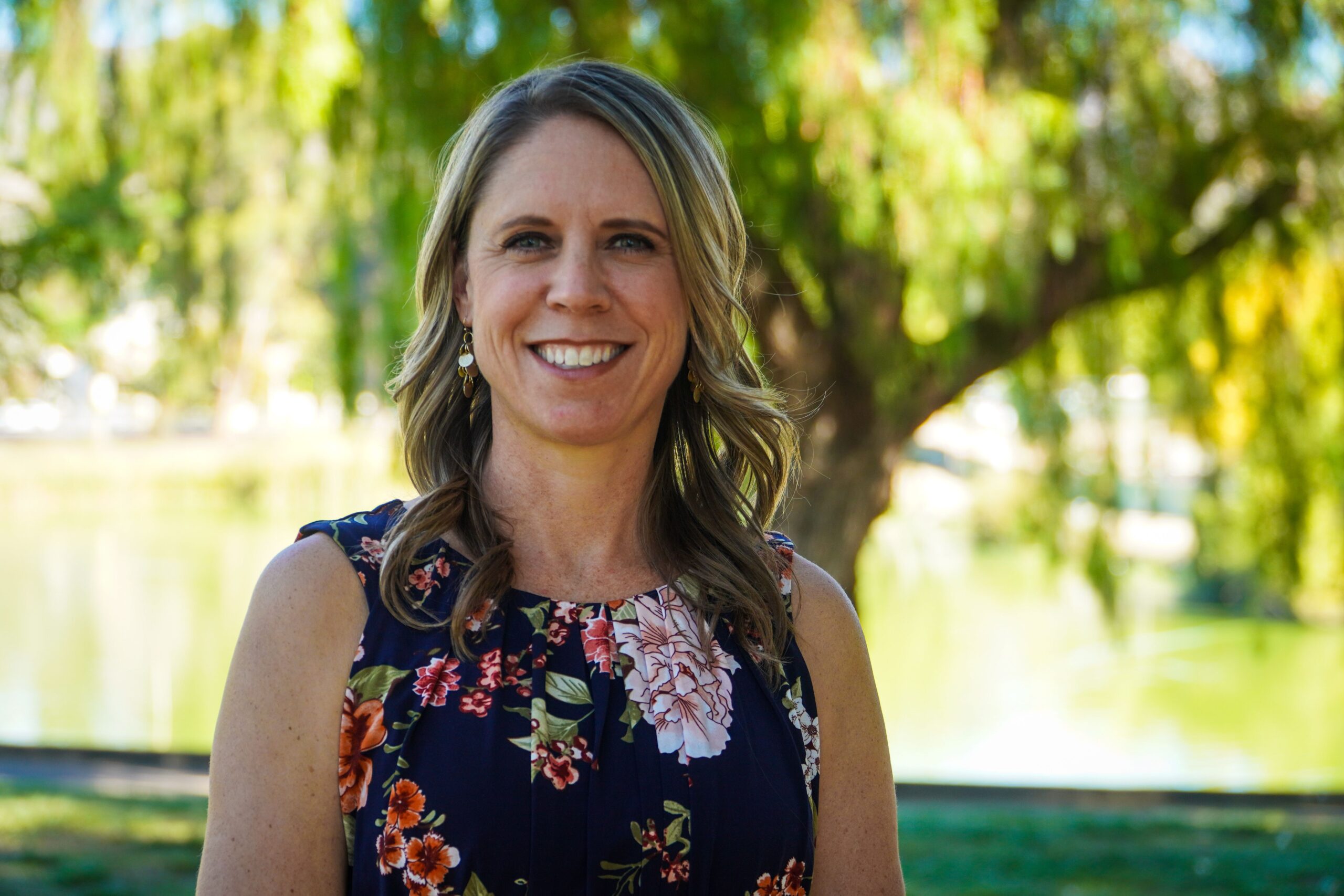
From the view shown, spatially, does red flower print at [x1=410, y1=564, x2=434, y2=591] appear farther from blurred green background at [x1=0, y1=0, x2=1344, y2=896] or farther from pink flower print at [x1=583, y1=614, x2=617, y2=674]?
blurred green background at [x1=0, y1=0, x2=1344, y2=896]

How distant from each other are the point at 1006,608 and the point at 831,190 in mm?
14005

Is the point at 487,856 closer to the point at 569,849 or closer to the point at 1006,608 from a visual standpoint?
the point at 569,849

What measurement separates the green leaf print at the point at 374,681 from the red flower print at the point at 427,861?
16cm

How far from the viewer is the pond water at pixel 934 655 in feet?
31.9

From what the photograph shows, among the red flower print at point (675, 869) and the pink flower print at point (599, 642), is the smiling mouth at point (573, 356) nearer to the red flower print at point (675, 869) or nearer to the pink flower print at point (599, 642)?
the pink flower print at point (599, 642)

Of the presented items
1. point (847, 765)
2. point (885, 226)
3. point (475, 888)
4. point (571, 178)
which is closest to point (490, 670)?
point (475, 888)

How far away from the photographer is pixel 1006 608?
17484 mm

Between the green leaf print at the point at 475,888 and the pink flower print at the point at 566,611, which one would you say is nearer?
the green leaf print at the point at 475,888

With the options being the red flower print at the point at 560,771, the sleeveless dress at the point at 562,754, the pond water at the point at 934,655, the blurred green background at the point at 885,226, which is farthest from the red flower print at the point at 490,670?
the pond water at the point at 934,655

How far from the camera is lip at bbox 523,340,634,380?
153 centimetres

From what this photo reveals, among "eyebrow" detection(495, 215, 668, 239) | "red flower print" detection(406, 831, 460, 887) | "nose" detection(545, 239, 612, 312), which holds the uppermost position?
"eyebrow" detection(495, 215, 668, 239)

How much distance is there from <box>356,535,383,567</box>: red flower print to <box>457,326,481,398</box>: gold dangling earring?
0.88 feet

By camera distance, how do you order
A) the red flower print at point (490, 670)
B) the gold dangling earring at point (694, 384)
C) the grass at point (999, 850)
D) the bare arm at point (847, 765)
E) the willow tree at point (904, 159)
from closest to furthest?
1. the red flower print at point (490, 670)
2. the bare arm at point (847, 765)
3. the gold dangling earring at point (694, 384)
4. the willow tree at point (904, 159)
5. the grass at point (999, 850)

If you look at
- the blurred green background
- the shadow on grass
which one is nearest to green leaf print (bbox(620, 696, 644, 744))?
the blurred green background
